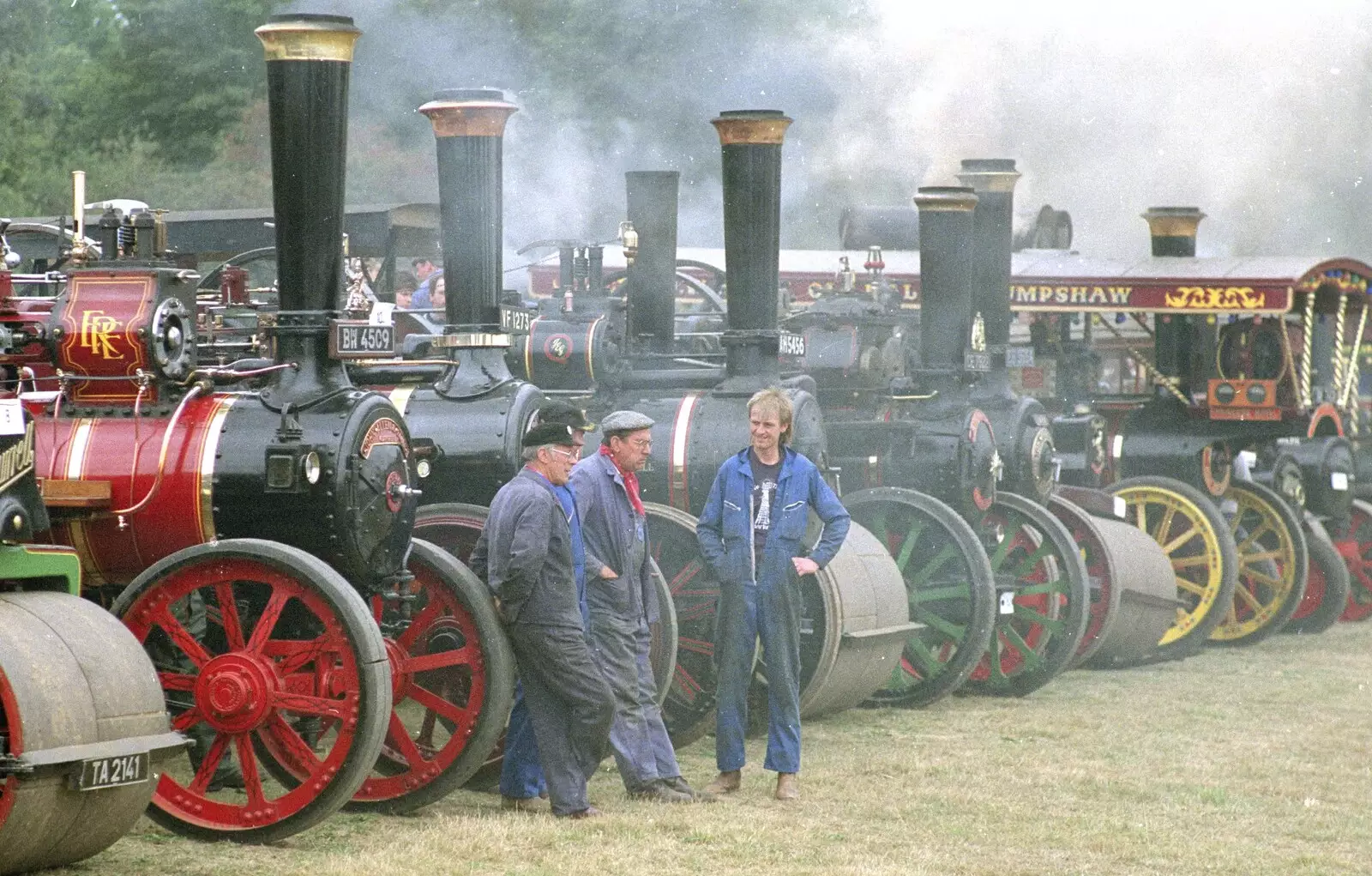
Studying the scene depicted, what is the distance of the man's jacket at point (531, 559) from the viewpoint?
18.6 ft

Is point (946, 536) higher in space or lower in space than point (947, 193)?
lower

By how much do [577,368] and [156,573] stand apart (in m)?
3.08

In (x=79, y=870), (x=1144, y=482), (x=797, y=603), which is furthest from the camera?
(x=1144, y=482)

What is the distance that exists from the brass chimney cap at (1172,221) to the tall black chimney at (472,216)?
6.58 m

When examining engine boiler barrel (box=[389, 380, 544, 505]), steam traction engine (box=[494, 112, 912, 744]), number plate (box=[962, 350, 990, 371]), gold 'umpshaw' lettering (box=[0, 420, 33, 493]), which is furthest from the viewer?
number plate (box=[962, 350, 990, 371])

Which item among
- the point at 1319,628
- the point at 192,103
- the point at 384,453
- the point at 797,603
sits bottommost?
the point at 1319,628

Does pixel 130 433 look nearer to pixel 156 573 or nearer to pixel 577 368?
pixel 156 573

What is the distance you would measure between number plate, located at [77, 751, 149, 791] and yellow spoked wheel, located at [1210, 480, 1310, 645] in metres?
7.82

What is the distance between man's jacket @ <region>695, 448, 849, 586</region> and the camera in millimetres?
6328

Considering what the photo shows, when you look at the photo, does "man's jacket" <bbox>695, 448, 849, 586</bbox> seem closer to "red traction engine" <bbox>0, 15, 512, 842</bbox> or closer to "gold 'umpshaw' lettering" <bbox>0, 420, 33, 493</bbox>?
"red traction engine" <bbox>0, 15, 512, 842</bbox>

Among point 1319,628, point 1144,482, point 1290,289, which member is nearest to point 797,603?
point 1144,482

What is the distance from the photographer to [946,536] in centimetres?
853

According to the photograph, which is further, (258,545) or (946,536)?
(946,536)

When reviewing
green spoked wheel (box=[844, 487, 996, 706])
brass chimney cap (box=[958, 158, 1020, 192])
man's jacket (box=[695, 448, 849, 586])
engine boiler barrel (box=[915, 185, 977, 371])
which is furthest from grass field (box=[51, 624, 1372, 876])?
brass chimney cap (box=[958, 158, 1020, 192])
